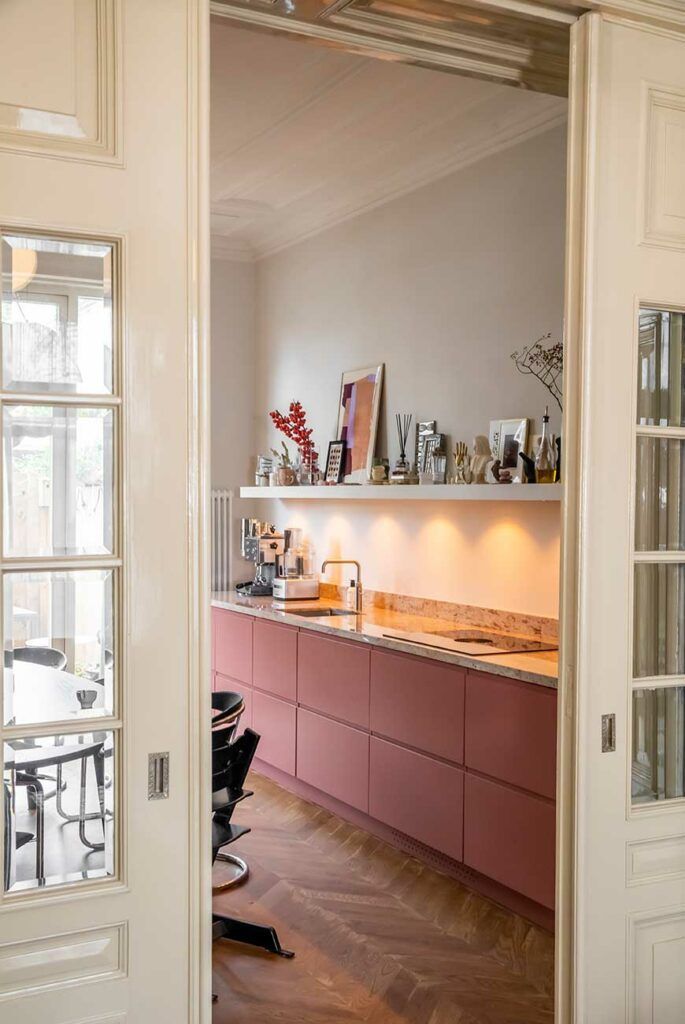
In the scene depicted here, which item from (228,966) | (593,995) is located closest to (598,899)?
(593,995)

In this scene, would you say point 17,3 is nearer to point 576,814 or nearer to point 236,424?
point 576,814

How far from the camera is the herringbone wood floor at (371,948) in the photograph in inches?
122

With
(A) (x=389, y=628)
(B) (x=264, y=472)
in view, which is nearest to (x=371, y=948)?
(A) (x=389, y=628)

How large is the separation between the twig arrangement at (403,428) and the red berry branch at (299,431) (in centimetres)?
95

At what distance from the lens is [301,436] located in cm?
612

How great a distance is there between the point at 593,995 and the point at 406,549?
126 inches

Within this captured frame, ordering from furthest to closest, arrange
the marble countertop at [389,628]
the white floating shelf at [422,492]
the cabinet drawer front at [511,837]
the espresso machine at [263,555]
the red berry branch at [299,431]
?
the espresso machine at [263,555] < the red berry branch at [299,431] < the white floating shelf at [422,492] < the marble countertop at [389,628] < the cabinet drawer front at [511,837]

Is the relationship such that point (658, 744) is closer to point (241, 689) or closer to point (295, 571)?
point (241, 689)

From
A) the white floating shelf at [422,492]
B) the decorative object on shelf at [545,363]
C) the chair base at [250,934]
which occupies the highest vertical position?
the decorative object on shelf at [545,363]

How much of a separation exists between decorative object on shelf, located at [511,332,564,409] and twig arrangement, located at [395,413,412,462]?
89 cm

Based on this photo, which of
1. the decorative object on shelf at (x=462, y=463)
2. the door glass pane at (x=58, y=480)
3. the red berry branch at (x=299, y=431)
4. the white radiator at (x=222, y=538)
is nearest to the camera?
the door glass pane at (x=58, y=480)

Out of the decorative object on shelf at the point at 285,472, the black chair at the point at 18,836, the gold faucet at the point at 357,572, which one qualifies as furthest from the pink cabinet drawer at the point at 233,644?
the black chair at the point at 18,836

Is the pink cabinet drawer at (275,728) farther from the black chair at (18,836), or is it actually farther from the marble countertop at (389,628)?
the black chair at (18,836)

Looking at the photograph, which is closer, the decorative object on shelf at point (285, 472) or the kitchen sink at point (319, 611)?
the kitchen sink at point (319, 611)
